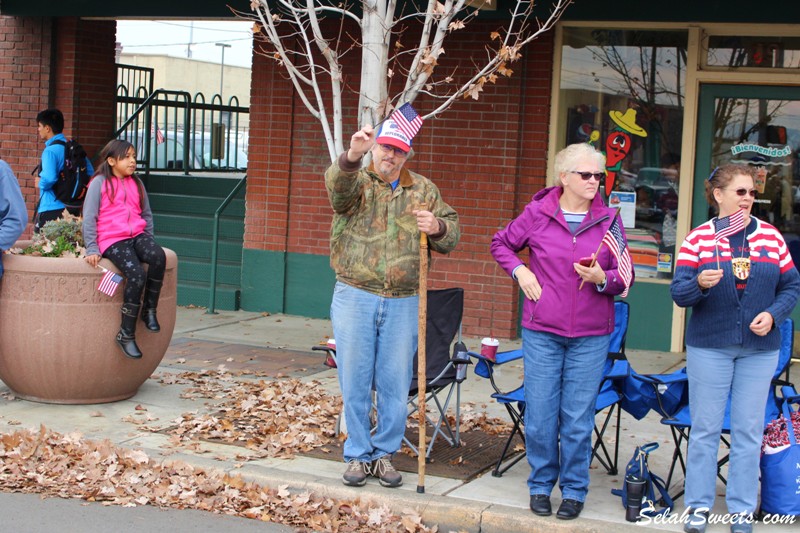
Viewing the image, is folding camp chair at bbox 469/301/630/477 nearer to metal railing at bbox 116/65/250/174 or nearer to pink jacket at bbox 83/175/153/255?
pink jacket at bbox 83/175/153/255

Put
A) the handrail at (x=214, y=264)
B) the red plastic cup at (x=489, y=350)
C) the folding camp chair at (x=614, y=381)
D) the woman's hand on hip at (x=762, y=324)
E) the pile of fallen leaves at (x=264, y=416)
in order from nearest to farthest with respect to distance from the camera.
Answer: the woman's hand on hip at (x=762, y=324) < the folding camp chair at (x=614, y=381) < the red plastic cup at (x=489, y=350) < the pile of fallen leaves at (x=264, y=416) < the handrail at (x=214, y=264)

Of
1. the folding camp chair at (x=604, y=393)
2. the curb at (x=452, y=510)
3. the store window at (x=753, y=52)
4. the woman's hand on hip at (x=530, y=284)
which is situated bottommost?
the curb at (x=452, y=510)

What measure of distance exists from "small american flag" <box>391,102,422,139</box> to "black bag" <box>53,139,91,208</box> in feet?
19.9

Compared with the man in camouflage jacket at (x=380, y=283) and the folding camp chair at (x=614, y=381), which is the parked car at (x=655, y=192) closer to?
the folding camp chair at (x=614, y=381)

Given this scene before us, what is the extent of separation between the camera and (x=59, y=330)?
24.1ft

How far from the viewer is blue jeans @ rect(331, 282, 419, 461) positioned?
230 inches

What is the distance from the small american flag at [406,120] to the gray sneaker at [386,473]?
1.81m

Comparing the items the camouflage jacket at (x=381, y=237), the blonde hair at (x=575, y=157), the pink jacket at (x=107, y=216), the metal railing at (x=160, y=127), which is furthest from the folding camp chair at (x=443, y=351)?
the metal railing at (x=160, y=127)

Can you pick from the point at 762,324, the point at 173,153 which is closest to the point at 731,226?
the point at 762,324

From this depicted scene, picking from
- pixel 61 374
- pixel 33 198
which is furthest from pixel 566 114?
pixel 33 198

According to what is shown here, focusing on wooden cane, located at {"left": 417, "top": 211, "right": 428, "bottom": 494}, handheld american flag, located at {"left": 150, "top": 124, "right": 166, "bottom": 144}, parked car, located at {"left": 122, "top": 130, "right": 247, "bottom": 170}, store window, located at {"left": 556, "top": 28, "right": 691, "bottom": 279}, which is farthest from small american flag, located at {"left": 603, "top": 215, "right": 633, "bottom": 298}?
handheld american flag, located at {"left": 150, "top": 124, "right": 166, "bottom": 144}

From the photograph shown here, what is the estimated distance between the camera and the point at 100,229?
25.0ft

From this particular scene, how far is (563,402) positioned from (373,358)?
1.05 meters

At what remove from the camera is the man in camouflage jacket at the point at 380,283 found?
581cm
